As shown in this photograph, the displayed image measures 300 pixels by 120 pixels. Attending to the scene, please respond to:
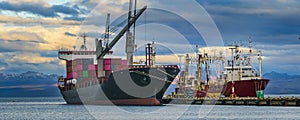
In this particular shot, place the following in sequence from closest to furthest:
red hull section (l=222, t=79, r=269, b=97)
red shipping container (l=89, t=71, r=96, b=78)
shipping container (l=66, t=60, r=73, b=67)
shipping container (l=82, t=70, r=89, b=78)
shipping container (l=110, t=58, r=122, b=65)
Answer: shipping container (l=110, t=58, r=122, b=65) → red shipping container (l=89, t=71, r=96, b=78) → shipping container (l=82, t=70, r=89, b=78) → shipping container (l=66, t=60, r=73, b=67) → red hull section (l=222, t=79, r=269, b=97)

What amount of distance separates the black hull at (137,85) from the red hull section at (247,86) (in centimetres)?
2301

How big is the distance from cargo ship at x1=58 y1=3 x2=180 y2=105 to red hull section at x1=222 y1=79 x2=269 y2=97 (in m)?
17.3

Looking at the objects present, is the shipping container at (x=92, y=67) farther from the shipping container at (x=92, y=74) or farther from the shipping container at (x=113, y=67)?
the shipping container at (x=113, y=67)

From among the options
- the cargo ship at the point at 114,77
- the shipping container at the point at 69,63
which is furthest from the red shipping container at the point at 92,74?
the shipping container at the point at 69,63

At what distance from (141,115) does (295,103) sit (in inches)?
1150

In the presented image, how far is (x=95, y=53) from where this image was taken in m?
96.9

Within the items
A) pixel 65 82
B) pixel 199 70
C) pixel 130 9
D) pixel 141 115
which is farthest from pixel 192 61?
pixel 141 115

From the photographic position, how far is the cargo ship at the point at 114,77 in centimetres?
7888

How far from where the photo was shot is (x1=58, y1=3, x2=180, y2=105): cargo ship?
78875 mm

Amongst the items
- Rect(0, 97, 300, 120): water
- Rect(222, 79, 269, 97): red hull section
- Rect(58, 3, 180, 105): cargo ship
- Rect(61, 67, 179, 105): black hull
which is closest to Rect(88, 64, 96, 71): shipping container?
Rect(58, 3, 180, 105): cargo ship

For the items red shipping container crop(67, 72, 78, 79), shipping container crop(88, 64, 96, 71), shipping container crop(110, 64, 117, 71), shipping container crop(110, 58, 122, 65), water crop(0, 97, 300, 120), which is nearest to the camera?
water crop(0, 97, 300, 120)

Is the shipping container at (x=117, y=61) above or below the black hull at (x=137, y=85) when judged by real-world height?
above

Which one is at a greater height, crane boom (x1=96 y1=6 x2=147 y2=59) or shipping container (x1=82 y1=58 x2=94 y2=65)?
crane boom (x1=96 y1=6 x2=147 y2=59)

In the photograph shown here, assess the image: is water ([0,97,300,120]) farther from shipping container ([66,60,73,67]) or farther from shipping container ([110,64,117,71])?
shipping container ([66,60,73,67])
